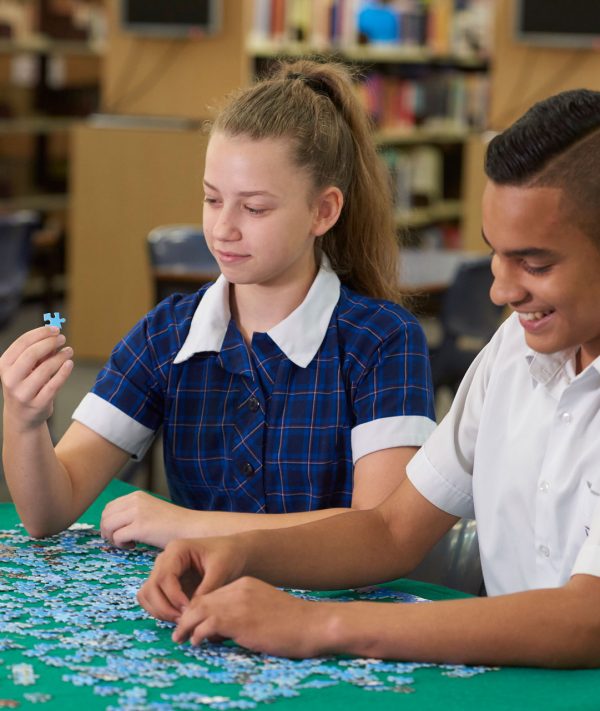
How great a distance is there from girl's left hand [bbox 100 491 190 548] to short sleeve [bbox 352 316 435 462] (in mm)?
327

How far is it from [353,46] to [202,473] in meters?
6.01

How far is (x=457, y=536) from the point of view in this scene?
1.85 meters

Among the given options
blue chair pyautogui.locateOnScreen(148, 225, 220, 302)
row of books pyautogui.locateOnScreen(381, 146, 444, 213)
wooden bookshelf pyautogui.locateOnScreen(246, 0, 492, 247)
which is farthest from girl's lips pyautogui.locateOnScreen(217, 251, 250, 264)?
row of books pyautogui.locateOnScreen(381, 146, 444, 213)

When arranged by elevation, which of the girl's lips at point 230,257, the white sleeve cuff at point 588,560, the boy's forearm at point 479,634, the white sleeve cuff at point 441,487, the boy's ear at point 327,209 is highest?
the boy's ear at point 327,209

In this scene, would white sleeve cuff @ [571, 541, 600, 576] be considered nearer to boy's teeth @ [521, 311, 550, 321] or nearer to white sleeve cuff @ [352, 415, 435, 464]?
boy's teeth @ [521, 311, 550, 321]

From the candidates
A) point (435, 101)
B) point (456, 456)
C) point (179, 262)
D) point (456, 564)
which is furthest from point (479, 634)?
point (435, 101)

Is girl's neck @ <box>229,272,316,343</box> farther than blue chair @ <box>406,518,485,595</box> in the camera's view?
Yes

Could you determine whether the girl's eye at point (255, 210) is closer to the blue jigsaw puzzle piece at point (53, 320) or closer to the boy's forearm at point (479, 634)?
the blue jigsaw puzzle piece at point (53, 320)

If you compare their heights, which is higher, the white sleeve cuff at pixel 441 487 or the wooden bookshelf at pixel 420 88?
the wooden bookshelf at pixel 420 88

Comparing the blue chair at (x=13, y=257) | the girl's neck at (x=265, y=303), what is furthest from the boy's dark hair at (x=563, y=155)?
the blue chair at (x=13, y=257)

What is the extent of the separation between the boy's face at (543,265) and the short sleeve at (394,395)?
519mm

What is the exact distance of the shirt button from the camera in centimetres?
203

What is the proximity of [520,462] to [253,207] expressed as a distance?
581 mm

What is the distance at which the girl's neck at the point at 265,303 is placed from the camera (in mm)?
2080
